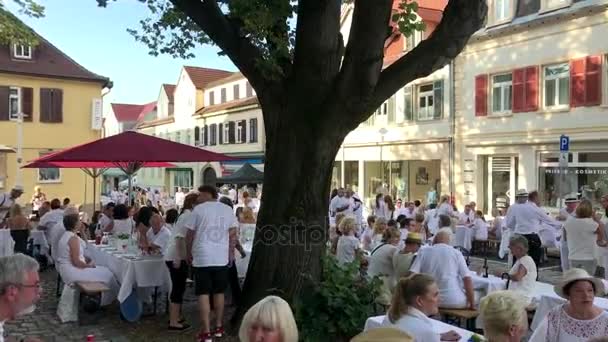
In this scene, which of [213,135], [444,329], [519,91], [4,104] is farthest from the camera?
[213,135]

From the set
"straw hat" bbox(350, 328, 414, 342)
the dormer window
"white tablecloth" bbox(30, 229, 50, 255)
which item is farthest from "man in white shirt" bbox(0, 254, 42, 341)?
the dormer window

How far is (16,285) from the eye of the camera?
305 cm

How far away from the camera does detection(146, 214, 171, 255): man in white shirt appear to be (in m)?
8.37

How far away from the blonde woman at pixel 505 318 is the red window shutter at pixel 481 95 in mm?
18943

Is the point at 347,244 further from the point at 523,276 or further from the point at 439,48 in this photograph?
the point at 439,48

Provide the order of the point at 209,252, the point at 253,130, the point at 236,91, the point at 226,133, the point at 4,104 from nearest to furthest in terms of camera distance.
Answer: the point at 209,252
the point at 4,104
the point at 253,130
the point at 236,91
the point at 226,133

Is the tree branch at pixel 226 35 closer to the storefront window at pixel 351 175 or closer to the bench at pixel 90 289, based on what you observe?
the bench at pixel 90 289

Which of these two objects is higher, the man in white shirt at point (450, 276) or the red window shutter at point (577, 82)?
the red window shutter at point (577, 82)

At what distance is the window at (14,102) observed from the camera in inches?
1113

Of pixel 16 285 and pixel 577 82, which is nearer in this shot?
pixel 16 285

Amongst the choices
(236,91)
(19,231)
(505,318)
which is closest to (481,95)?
(19,231)

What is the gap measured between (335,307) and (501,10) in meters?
17.9

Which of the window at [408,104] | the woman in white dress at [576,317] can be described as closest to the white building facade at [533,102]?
the window at [408,104]

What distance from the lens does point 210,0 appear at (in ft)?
22.2
